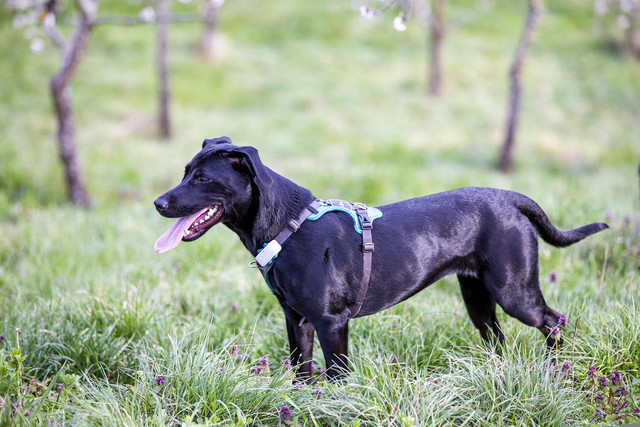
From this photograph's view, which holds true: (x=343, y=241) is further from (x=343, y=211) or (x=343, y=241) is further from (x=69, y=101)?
(x=69, y=101)

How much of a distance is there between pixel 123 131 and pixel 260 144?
135 inches

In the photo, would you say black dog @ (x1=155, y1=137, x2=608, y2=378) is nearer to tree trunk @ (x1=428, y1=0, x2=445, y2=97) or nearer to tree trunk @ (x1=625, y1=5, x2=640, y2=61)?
tree trunk @ (x1=428, y1=0, x2=445, y2=97)

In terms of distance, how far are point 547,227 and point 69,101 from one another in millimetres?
6891

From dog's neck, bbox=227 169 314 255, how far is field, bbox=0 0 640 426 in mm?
615

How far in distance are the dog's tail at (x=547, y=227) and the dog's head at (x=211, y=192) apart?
157cm

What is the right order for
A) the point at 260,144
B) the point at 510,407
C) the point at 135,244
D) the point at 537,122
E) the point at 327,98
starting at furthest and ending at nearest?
the point at 327,98, the point at 537,122, the point at 260,144, the point at 135,244, the point at 510,407

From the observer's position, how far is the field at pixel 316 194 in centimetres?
266

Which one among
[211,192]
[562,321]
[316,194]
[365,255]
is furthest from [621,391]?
[316,194]

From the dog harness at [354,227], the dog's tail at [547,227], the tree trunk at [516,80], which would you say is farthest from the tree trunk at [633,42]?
the dog harness at [354,227]

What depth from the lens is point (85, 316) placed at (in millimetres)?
3568

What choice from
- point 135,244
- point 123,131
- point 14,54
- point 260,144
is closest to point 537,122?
point 260,144

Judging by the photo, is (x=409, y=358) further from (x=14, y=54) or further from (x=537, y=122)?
(x=14, y=54)

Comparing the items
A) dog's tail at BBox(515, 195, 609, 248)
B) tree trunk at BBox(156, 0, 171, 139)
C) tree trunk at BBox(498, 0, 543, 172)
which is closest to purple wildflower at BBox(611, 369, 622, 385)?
dog's tail at BBox(515, 195, 609, 248)

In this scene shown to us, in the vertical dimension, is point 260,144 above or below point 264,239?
below
